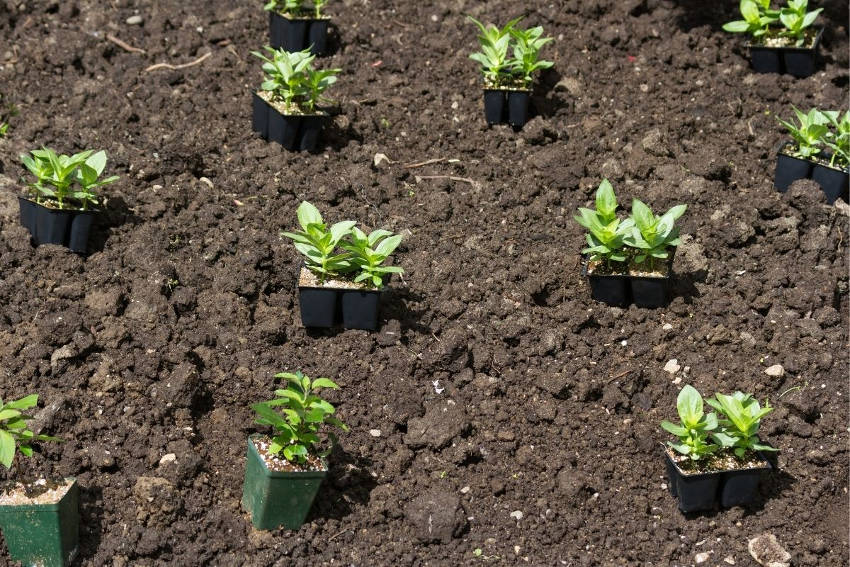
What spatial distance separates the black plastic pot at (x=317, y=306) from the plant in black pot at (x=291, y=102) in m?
1.36

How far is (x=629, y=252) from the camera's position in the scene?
4707 millimetres

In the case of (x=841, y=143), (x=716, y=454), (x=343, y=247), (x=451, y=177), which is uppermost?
(x=841, y=143)

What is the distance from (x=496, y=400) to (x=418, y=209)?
133 cm

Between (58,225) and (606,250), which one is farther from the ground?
(606,250)

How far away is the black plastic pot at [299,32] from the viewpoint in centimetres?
617

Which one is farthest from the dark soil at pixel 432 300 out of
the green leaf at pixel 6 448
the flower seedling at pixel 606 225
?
the green leaf at pixel 6 448

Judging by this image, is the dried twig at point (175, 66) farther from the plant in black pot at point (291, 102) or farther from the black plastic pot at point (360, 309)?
the black plastic pot at point (360, 309)

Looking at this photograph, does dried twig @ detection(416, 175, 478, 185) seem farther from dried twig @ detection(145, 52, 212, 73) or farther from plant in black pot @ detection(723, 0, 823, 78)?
plant in black pot @ detection(723, 0, 823, 78)

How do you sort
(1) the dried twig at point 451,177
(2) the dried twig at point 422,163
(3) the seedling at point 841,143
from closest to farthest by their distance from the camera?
1. (3) the seedling at point 841,143
2. (1) the dried twig at point 451,177
3. (2) the dried twig at point 422,163

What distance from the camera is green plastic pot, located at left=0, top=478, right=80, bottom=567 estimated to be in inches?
138

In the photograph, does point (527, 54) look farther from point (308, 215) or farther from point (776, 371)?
point (776, 371)

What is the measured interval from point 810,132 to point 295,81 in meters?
2.87

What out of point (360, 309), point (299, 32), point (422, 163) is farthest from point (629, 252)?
point (299, 32)

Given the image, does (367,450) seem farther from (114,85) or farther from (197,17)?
(197,17)
